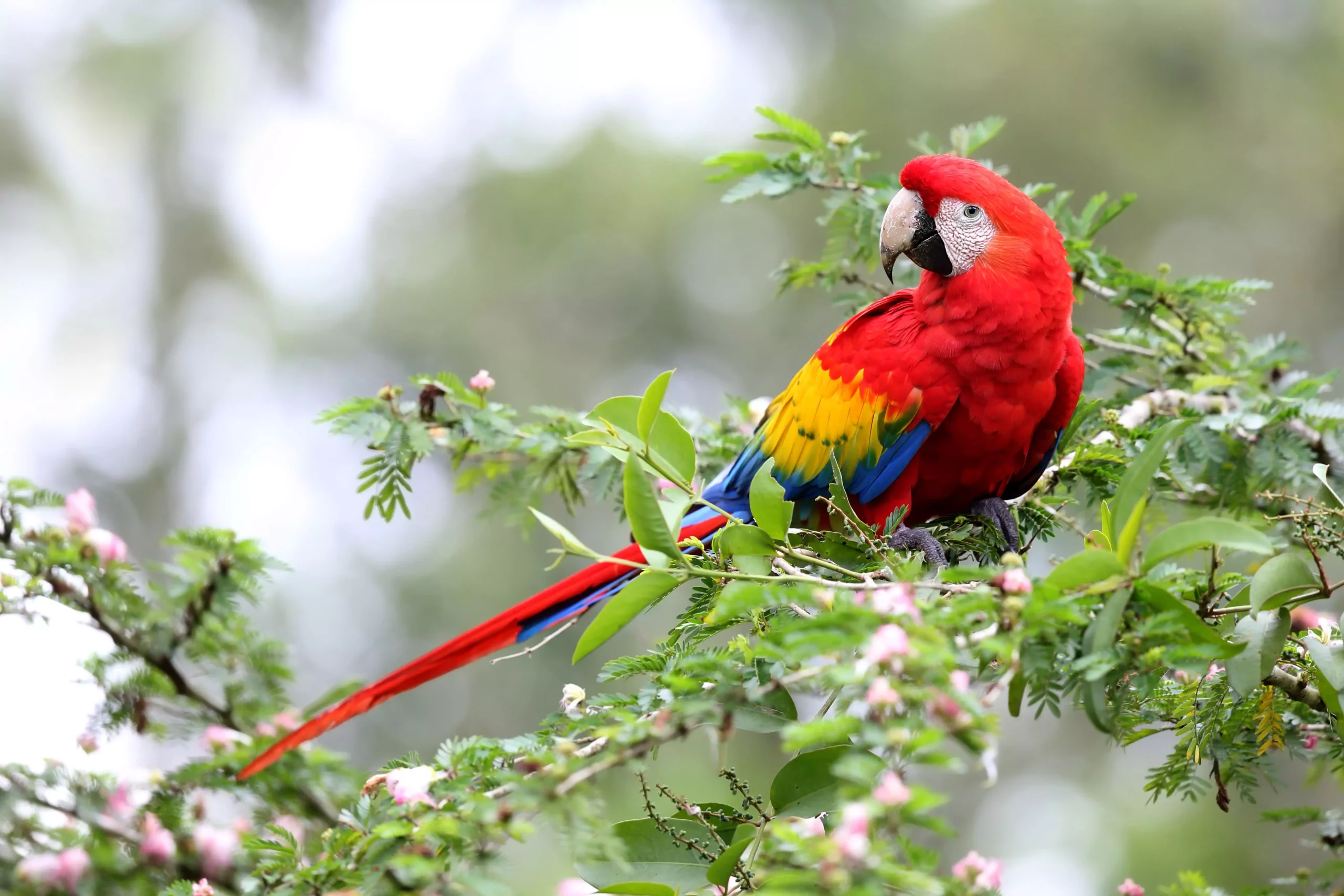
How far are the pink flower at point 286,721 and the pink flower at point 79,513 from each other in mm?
374

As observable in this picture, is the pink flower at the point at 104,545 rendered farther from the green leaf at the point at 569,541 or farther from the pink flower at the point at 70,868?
the green leaf at the point at 569,541

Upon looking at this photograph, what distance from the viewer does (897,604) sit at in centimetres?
65

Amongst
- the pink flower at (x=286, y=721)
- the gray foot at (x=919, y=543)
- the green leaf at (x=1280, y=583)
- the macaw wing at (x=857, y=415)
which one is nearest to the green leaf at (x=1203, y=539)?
the green leaf at (x=1280, y=583)

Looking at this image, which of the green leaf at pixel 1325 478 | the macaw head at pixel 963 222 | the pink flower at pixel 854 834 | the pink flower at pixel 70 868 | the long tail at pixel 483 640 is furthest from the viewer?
the macaw head at pixel 963 222

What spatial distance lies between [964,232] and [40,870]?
4.84ft

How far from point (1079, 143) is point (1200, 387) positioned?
397cm

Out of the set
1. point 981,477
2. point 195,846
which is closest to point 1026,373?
point 981,477

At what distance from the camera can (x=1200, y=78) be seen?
16.6ft

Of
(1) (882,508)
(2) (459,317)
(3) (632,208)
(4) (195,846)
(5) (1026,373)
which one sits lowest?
(4) (195,846)

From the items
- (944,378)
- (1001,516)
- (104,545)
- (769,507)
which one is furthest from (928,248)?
(104,545)

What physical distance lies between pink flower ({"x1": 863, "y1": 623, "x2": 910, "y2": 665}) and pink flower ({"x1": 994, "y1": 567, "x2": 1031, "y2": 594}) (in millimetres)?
108

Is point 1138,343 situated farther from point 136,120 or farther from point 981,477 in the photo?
point 136,120

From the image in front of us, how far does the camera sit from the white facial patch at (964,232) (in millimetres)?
1424

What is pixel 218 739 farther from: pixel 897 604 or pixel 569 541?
pixel 897 604
